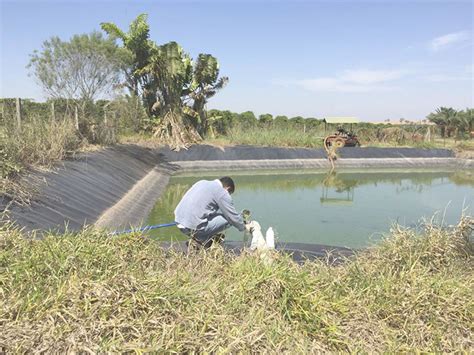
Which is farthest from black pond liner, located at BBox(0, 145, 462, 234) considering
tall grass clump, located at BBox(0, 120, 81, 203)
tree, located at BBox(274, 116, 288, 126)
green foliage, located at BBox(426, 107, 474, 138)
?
green foliage, located at BBox(426, 107, 474, 138)

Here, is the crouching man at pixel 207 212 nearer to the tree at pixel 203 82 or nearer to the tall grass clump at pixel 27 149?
the tall grass clump at pixel 27 149

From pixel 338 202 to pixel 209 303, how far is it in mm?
7665

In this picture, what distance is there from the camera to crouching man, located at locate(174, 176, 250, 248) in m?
3.76

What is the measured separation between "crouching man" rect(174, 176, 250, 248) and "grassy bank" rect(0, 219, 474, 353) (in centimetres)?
65

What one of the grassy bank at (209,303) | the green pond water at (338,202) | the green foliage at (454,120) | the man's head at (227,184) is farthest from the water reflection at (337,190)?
the green foliage at (454,120)

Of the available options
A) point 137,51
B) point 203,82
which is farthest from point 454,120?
point 137,51

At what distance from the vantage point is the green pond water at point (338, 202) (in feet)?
21.3

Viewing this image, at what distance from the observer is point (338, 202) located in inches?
375

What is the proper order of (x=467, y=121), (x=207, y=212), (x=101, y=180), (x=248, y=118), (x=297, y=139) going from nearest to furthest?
(x=207, y=212) < (x=101, y=180) < (x=297, y=139) < (x=248, y=118) < (x=467, y=121)

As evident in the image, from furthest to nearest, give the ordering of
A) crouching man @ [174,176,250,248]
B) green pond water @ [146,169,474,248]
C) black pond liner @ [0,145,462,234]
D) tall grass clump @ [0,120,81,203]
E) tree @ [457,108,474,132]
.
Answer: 1. tree @ [457,108,474,132]
2. green pond water @ [146,169,474,248]
3. black pond liner @ [0,145,462,234]
4. tall grass clump @ [0,120,81,203]
5. crouching man @ [174,176,250,248]

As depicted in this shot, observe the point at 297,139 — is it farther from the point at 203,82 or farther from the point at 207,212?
the point at 207,212

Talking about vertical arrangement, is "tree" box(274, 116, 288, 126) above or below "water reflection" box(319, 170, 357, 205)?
above

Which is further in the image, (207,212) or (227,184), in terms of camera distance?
(227,184)

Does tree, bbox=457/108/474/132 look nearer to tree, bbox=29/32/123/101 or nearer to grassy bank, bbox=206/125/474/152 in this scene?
grassy bank, bbox=206/125/474/152
